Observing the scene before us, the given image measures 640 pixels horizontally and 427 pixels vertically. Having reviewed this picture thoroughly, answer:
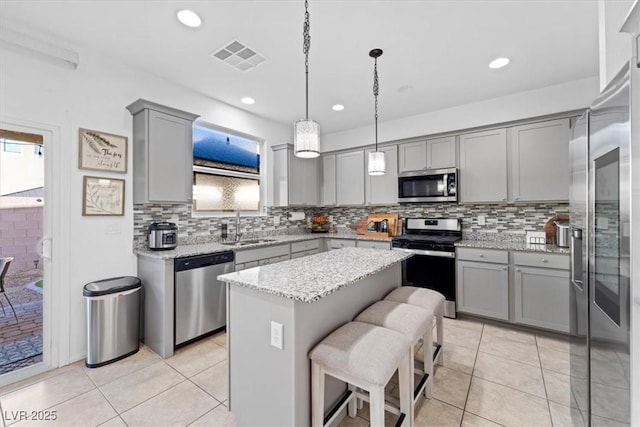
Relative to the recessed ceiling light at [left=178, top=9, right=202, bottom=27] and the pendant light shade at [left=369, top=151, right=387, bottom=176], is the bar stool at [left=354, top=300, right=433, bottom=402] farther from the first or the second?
the recessed ceiling light at [left=178, top=9, right=202, bottom=27]

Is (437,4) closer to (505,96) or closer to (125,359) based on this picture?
(505,96)

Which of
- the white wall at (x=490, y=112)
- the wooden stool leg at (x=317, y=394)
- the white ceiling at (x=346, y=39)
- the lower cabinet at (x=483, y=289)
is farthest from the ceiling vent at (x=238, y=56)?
the lower cabinet at (x=483, y=289)

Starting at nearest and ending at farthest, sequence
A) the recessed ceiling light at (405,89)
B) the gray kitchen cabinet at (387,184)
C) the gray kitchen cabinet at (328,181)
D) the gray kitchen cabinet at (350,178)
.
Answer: the recessed ceiling light at (405,89)
the gray kitchen cabinet at (387,184)
the gray kitchen cabinet at (350,178)
the gray kitchen cabinet at (328,181)

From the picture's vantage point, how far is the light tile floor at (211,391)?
178 cm

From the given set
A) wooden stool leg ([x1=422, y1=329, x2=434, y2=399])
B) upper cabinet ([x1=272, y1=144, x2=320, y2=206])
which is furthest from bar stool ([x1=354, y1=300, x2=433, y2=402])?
upper cabinet ([x1=272, y1=144, x2=320, y2=206])

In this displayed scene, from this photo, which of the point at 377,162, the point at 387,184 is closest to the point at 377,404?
the point at 377,162

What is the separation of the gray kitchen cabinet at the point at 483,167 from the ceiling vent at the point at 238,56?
2.79m

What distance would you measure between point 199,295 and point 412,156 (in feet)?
11.1

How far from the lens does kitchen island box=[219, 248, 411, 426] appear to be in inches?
54.2

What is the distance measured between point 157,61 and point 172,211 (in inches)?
62.2

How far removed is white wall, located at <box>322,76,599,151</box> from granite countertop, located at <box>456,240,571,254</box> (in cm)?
153

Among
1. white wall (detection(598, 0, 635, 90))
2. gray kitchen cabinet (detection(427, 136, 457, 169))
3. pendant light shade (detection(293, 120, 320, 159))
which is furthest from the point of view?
gray kitchen cabinet (detection(427, 136, 457, 169))

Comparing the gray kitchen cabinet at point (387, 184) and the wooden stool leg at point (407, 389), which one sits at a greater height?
the gray kitchen cabinet at point (387, 184)

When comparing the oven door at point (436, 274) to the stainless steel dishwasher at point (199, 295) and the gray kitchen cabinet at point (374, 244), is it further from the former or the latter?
the stainless steel dishwasher at point (199, 295)
